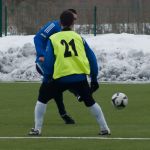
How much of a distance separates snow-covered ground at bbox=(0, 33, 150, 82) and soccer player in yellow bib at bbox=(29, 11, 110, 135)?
13.3 meters

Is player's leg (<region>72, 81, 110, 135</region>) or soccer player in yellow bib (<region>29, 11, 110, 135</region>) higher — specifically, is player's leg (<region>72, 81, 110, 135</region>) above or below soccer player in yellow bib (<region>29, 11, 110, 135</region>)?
below

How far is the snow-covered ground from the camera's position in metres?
25.3

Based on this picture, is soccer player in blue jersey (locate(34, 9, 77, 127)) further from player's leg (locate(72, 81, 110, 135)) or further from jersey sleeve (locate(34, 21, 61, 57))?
player's leg (locate(72, 81, 110, 135))

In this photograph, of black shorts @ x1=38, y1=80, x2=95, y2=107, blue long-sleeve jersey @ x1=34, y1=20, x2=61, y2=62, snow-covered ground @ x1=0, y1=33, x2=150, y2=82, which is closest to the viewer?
black shorts @ x1=38, y1=80, x2=95, y2=107

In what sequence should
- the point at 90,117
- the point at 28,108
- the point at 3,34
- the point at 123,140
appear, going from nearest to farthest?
1. the point at 123,140
2. the point at 90,117
3. the point at 28,108
4. the point at 3,34

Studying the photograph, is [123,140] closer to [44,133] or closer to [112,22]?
[44,133]

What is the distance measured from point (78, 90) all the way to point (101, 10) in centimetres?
2615

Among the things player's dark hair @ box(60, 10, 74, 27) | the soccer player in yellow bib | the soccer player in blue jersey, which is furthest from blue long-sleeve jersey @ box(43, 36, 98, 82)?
the soccer player in blue jersey

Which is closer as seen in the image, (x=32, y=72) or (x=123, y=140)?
(x=123, y=140)

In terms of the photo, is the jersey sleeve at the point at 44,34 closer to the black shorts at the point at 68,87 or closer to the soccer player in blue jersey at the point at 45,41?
the soccer player in blue jersey at the point at 45,41

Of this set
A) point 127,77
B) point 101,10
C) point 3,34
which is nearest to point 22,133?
point 127,77

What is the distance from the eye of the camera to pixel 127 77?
2508 centimetres

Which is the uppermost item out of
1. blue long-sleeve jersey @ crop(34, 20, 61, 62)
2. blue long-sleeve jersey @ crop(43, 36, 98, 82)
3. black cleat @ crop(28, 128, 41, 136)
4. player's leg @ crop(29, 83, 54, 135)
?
blue long-sleeve jersey @ crop(34, 20, 61, 62)

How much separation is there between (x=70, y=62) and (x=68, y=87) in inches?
17.1
